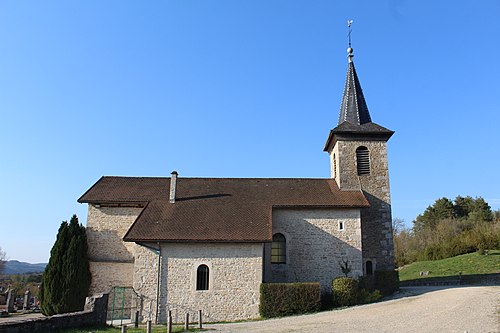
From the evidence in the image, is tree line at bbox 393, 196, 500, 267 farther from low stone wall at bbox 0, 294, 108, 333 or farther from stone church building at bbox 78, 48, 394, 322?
low stone wall at bbox 0, 294, 108, 333

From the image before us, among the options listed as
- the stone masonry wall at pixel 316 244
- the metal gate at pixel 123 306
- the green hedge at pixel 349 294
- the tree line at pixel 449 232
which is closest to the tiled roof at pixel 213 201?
the stone masonry wall at pixel 316 244

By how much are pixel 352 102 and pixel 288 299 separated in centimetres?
1322

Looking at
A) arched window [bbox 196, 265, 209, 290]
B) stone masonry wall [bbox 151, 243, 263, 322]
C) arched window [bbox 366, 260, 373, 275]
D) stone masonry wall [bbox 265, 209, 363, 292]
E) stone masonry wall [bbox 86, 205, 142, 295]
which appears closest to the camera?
stone masonry wall [bbox 151, 243, 263, 322]

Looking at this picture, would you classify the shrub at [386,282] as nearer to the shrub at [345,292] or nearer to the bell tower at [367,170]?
the bell tower at [367,170]

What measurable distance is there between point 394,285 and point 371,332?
9198 millimetres

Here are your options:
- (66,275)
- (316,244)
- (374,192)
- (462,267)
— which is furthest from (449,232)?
(66,275)

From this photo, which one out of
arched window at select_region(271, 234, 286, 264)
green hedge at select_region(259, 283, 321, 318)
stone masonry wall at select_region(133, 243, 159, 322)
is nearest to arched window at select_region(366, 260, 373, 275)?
arched window at select_region(271, 234, 286, 264)

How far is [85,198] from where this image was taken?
20578mm

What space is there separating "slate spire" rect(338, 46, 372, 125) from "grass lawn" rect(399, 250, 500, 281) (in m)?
13.3

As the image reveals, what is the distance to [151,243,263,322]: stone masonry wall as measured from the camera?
54.1 ft

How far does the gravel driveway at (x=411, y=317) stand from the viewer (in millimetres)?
11027

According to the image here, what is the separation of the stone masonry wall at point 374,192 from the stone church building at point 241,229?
0.18 ft

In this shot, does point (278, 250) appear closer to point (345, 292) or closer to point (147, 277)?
point (345, 292)

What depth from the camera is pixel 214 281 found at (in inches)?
664
